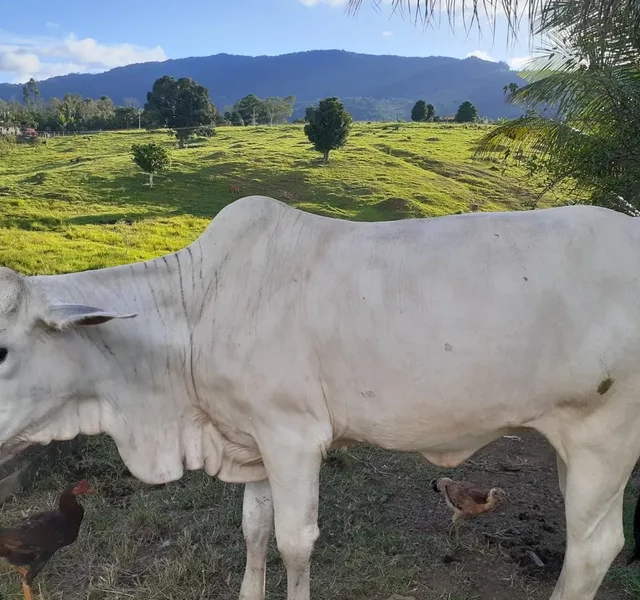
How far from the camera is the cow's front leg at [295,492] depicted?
2527mm

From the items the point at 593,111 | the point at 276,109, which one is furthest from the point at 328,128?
the point at 276,109

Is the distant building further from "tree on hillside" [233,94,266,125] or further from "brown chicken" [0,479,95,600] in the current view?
"brown chicken" [0,479,95,600]

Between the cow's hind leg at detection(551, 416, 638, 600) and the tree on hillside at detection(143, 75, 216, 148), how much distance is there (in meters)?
41.2

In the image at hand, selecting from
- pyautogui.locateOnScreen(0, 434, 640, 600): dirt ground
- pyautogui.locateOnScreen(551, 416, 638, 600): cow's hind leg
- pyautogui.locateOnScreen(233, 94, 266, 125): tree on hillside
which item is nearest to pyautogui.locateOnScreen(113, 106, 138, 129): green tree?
pyautogui.locateOnScreen(233, 94, 266, 125): tree on hillside

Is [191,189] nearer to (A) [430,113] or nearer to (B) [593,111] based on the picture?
(B) [593,111]

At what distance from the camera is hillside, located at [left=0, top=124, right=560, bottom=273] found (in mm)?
13812

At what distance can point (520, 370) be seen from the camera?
2.40 metres

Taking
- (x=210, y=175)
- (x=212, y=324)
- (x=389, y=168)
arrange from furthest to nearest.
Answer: (x=389, y=168)
(x=210, y=175)
(x=212, y=324)

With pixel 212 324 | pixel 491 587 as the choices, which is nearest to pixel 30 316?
pixel 212 324

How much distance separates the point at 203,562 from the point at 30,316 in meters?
1.83

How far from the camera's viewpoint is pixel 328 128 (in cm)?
2781

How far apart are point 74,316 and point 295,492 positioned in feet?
3.52

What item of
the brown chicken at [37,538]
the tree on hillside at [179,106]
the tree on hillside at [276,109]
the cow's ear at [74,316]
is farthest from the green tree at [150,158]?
the tree on hillside at [276,109]

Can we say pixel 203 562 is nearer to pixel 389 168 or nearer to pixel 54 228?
pixel 54 228
